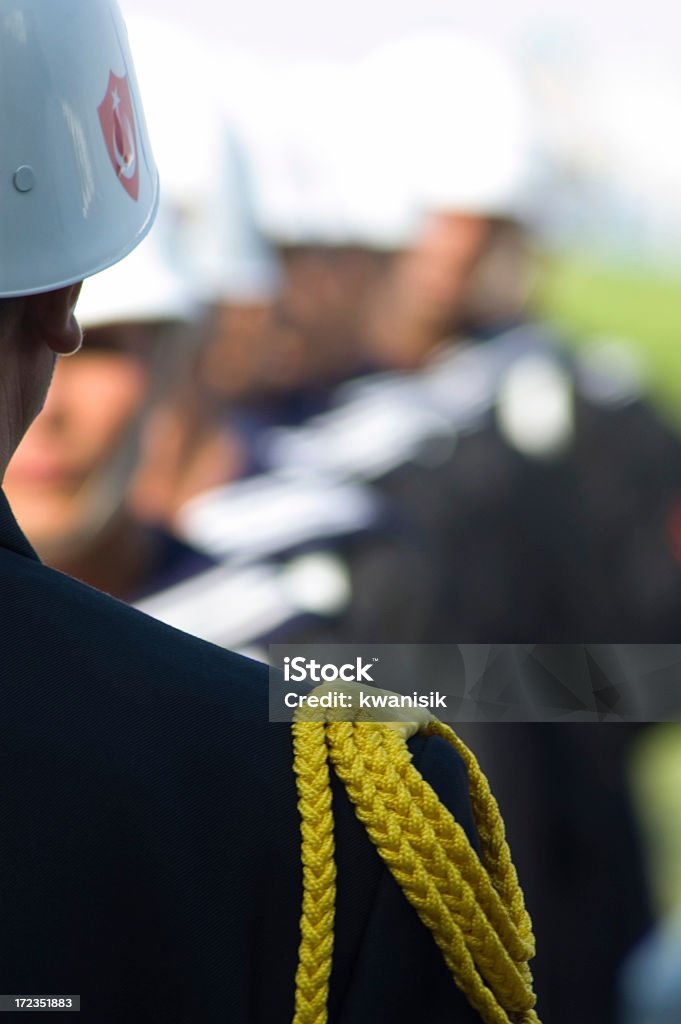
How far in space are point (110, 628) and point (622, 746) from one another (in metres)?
4.11

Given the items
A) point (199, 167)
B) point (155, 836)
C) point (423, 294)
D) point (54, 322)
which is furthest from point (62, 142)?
point (423, 294)

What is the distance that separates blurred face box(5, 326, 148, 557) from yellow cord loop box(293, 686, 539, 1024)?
2.70m

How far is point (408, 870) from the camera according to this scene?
3.49 ft

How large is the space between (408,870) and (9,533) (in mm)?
389

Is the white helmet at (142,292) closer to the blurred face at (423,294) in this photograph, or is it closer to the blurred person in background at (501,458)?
the blurred person in background at (501,458)

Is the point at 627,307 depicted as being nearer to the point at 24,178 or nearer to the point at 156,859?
the point at 24,178

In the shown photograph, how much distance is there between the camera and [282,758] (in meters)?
1.09

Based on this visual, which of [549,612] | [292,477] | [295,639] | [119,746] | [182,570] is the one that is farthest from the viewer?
[549,612]

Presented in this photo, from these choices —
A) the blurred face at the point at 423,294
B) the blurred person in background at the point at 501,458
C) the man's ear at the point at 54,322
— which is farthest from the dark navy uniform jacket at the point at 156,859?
the blurred face at the point at 423,294

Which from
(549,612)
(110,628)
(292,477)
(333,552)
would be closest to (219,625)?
(333,552)

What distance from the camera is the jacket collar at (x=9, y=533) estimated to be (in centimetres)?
113

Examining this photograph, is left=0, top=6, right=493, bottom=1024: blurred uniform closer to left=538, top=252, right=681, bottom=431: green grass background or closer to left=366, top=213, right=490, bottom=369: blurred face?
left=366, top=213, right=490, bottom=369: blurred face

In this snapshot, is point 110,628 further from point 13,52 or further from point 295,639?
point 295,639

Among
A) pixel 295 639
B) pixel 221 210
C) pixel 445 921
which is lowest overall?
pixel 445 921
